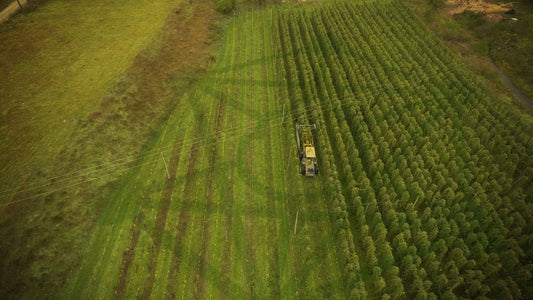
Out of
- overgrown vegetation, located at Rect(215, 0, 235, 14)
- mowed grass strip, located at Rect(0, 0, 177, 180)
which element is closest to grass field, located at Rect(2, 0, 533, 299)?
mowed grass strip, located at Rect(0, 0, 177, 180)

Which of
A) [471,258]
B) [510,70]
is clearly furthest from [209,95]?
[510,70]

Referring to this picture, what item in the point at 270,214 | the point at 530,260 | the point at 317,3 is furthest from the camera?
the point at 317,3

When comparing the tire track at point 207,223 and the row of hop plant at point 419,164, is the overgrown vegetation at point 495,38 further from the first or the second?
the tire track at point 207,223

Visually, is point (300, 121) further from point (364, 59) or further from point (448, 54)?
→ point (448, 54)

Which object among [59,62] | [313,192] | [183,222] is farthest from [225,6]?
[183,222]

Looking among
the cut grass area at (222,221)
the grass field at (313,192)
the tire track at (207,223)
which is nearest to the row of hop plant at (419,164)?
the grass field at (313,192)

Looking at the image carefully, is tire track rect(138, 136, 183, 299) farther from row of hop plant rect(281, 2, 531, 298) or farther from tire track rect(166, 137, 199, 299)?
row of hop plant rect(281, 2, 531, 298)

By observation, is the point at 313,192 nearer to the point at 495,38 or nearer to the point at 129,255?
the point at 129,255
